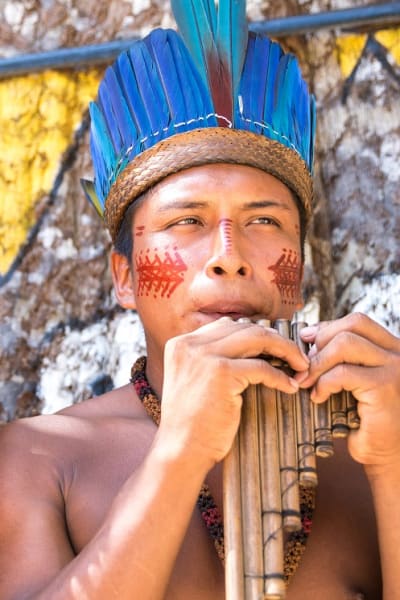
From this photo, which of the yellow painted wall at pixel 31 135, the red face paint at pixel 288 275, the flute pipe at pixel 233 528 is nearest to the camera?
the flute pipe at pixel 233 528

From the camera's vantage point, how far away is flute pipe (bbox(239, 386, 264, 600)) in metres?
1.98

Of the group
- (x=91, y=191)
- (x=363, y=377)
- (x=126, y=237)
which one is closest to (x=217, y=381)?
(x=363, y=377)

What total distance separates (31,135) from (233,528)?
1992 millimetres

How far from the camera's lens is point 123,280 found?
2.80m

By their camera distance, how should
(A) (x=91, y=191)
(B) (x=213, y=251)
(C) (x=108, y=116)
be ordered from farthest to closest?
(A) (x=91, y=191)
(C) (x=108, y=116)
(B) (x=213, y=251)

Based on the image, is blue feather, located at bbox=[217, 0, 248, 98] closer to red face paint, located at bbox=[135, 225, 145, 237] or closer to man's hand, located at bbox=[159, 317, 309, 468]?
red face paint, located at bbox=[135, 225, 145, 237]

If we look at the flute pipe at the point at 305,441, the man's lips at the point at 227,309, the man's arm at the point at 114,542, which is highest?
the man's lips at the point at 227,309

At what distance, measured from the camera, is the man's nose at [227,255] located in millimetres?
2381

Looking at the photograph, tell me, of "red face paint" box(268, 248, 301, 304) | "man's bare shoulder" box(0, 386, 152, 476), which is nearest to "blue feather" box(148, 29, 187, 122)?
"red face paint" box(268, 248, 301, 304)

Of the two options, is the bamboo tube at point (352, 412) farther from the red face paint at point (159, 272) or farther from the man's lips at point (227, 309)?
the red face paint at point (159, 272)

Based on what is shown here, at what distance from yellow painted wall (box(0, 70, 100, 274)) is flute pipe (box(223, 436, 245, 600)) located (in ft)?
5.50

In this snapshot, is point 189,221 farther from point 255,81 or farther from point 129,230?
point 255,81

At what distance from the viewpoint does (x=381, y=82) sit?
3605mm

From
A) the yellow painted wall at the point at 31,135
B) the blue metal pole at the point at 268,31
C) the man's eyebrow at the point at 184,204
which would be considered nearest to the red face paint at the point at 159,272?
the man's eyebrow at the point at 184,204
